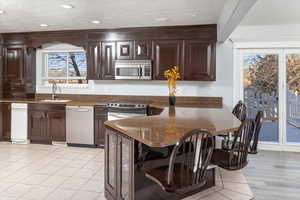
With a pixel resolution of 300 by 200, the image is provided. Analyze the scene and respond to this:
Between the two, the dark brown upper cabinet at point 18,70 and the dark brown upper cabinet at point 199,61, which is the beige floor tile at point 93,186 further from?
the dark brown upper cabinet at point 18,70

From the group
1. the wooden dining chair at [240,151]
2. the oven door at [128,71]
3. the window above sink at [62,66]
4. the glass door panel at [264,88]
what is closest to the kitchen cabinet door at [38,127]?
the window above sink at [62,66]

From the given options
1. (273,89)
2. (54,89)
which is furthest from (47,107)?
(273,89)

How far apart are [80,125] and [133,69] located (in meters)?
1.54

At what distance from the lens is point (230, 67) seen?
4.90 m

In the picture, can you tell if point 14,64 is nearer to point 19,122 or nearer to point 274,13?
point 19,122

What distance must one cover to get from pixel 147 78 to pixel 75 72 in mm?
1942

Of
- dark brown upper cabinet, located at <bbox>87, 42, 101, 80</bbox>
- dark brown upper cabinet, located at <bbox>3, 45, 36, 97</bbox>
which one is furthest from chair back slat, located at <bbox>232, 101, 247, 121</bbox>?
dark brown upper cabinet, located at <bbox>3, 45, 36, 97</bbox>

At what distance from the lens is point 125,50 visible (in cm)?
497

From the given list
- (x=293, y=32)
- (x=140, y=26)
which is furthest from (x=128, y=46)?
(x=293, y=32)

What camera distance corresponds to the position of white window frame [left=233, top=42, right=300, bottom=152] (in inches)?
189

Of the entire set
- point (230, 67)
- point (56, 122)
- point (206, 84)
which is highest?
point (230, 67)

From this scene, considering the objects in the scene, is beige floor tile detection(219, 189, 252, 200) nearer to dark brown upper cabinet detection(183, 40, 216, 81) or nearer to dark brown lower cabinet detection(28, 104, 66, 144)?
dark brown upper cabinet detection(183, 40, 216, 81)

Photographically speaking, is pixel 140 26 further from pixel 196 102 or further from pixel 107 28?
pixel 196 102

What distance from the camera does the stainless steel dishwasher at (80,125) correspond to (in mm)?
4824
